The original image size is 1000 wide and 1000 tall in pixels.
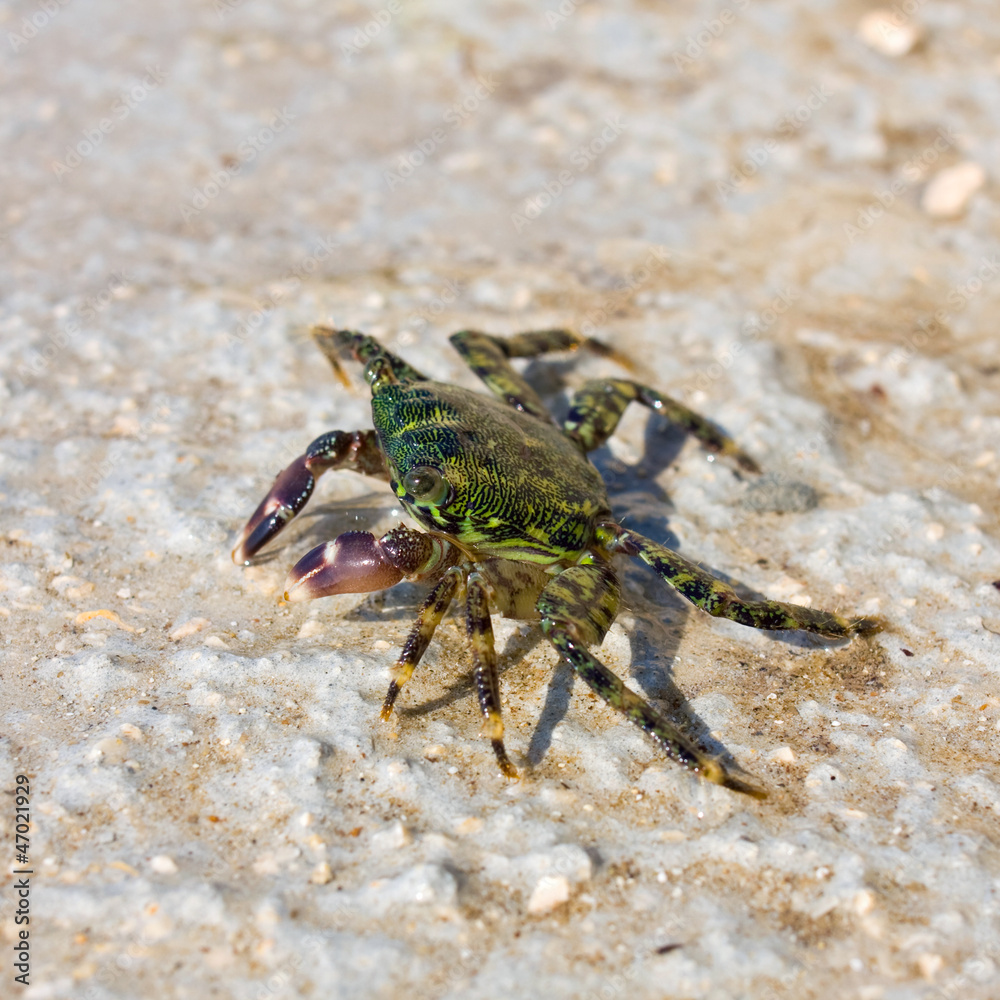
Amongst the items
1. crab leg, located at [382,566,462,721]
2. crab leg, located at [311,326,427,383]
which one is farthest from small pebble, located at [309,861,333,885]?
crab leg, located at [311,326,427,383]

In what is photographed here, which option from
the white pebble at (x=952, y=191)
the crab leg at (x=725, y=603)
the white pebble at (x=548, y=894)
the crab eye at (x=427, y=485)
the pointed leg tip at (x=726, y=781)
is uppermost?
the white pebble at (x=952, y=191)

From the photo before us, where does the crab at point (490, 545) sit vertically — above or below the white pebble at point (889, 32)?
below

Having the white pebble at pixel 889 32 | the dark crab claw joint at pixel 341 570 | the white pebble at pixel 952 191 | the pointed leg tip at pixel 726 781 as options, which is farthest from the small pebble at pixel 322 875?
the white pebble at pixel 889 32

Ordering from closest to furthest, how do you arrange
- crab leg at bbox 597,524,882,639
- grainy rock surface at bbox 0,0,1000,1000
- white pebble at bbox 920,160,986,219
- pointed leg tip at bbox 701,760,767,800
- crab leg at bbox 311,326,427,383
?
grainy rock surface at bbox 0,0,1000,1000, pointed leg tip at bbox 701,760,767,800, crab leg at bbox 597,524,882,639, crab leg at bbox 311,326,427,383, white pebble at bbox 920,160,986,219

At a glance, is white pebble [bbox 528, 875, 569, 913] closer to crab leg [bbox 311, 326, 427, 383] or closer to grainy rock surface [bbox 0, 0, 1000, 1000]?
grainy rock surface [bbox 0, 0, 1000, 1000]

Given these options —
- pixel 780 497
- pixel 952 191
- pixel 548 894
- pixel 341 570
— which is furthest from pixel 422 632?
pixel 952 191

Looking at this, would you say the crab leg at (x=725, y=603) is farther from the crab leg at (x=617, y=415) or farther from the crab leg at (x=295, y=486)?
the crab leg at (x=295, y=486)
